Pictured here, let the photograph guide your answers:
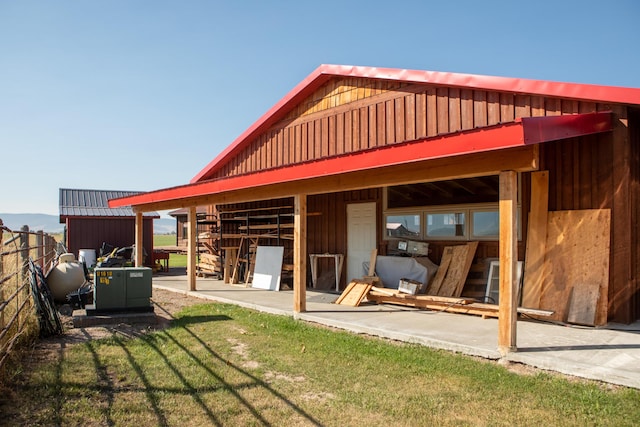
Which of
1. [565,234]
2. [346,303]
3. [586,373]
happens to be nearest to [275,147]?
[346,303]

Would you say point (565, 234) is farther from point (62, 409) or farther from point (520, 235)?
point (62, 409)

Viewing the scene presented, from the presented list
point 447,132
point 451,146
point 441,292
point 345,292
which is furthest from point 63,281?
point 451,146

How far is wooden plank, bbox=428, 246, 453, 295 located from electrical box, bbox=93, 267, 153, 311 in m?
5.18

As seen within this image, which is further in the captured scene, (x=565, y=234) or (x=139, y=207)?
(x=139, y=207)

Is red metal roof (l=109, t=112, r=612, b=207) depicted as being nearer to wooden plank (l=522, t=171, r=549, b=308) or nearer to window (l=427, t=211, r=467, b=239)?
wooden plank (l=522, t=171, r=549, b=308)

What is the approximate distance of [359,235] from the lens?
11211 millimetres

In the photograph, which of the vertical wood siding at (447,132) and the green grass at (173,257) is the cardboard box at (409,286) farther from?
the green grass at (173,257)

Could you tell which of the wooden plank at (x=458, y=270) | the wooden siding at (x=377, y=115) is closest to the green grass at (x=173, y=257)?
the wooden siding at (x=377, y=115)

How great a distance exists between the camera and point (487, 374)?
5.08 m

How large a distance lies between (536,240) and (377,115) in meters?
4.18

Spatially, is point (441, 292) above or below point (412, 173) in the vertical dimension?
below

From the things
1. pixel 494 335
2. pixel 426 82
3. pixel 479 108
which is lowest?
pixel 494 335

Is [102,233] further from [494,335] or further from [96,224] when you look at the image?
[494,335]

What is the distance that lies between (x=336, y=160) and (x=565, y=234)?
375 centimetres
